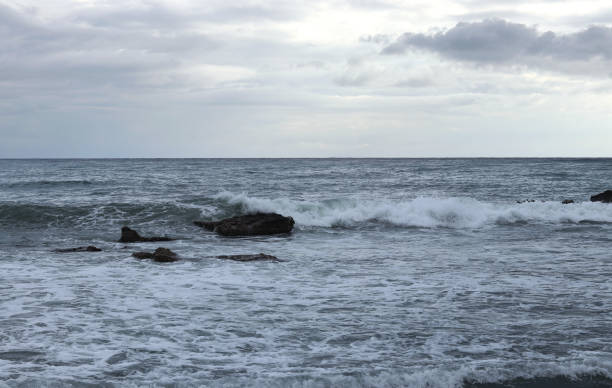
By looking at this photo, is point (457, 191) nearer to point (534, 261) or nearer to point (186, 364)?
point (534, 261)

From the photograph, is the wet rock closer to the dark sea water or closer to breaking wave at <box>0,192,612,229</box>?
the dark sea water

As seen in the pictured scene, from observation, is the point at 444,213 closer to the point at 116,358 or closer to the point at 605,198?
the point at 605,198

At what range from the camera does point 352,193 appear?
30.5 metres

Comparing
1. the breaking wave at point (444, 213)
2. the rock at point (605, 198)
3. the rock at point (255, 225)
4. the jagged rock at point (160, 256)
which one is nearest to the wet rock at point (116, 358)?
the jagged rock at point (160, 256)

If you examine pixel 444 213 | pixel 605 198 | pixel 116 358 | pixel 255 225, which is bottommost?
pixel 116 358

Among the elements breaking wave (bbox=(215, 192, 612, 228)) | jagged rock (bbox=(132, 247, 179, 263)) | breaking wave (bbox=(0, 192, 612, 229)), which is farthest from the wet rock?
breaking wave (bbox=(215, 192, 612, 228))

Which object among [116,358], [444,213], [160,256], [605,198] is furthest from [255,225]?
[605,198]

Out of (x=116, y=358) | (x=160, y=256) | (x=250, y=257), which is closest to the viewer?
(x=116, y=358)

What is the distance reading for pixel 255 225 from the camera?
16.4 meters

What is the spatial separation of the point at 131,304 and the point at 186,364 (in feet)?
8.61

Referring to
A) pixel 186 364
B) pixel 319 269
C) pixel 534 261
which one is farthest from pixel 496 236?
pixel 186 364

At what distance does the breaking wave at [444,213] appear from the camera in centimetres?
1934

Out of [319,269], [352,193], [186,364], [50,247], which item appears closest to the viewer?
[186,364]

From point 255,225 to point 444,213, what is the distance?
7.89 m
